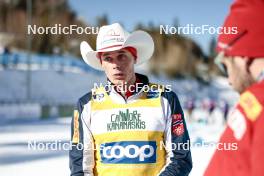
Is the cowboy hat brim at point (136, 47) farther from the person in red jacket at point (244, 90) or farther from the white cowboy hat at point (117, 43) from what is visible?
the person in red jacket at point (244, 90)

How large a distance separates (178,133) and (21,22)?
189 feet

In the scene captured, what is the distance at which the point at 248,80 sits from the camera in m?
1.24

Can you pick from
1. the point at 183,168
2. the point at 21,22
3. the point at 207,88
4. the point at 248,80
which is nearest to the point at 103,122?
the point at 183,168

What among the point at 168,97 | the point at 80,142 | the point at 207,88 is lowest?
the point at 80,142

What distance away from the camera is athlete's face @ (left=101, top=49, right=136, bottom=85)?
2818 mm

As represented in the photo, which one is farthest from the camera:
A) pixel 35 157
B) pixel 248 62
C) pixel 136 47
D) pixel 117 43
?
pixel 35 157

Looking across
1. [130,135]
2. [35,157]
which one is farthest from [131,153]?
[35,157]

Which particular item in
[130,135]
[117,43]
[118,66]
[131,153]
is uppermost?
[117,43]

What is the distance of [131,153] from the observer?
2727mm

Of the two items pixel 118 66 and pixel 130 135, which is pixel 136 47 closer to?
pixel 118 66

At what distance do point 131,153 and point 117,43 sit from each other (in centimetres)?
65

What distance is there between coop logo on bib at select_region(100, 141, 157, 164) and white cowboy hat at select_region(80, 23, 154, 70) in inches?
22.2

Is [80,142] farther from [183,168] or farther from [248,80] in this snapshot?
[248,80]

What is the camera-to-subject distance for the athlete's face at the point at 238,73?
1231 millimetres
